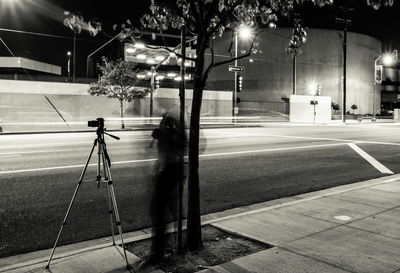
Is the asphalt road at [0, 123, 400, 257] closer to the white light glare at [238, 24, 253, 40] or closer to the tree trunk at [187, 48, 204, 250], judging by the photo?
the tree trunk at [187, 48, 204, 250]

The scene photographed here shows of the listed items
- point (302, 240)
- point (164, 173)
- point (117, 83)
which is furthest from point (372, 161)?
point (117, 83)

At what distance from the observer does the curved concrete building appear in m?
61.0

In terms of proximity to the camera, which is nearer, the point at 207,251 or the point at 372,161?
the point at 207,251

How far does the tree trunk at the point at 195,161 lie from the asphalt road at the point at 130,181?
53cm

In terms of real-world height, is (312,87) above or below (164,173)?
above

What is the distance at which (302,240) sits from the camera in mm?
4973

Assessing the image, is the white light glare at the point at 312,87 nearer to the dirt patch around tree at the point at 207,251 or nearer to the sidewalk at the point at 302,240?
the sidewalk at the point at 302,240

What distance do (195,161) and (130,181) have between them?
4.61 m

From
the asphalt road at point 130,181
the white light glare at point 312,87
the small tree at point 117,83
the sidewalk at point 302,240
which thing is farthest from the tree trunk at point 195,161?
the white light glare at point 312,87

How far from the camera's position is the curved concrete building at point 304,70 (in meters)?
61.0

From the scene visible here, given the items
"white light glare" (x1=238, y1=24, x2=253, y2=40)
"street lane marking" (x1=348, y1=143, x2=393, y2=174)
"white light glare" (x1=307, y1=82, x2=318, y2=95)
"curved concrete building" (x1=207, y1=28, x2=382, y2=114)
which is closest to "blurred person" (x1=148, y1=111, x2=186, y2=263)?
"white light glare" (x1=238, y1=24, x2=253, y2=40)

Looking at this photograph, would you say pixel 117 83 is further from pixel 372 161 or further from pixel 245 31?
pixel 245 31

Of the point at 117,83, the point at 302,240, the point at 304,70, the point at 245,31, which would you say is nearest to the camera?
the point at 302,240

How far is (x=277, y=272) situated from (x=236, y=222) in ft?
5.96
